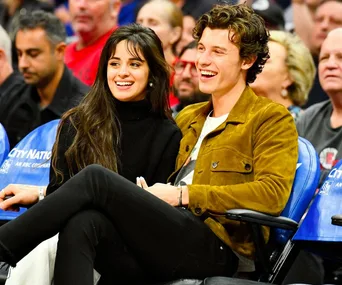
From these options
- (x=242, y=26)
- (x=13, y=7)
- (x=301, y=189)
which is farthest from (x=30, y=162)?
(x=13, y=7)

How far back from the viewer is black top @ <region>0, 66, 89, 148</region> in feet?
19.2

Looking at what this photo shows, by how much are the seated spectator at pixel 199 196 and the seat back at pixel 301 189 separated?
109 mm

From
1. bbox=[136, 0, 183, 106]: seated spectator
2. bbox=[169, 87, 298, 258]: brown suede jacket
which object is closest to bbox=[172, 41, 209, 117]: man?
bbox=[136, 0, 183, 106]: seated spectator

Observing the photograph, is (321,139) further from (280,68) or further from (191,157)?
(191,157)

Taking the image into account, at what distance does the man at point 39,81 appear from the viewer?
5895mm

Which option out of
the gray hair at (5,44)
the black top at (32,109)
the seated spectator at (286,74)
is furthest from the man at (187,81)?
the gray hair at (5,44)

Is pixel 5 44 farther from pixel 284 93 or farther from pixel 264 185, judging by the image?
pixel 264 185

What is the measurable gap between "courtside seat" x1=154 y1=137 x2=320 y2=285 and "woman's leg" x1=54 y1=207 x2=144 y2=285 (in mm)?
190

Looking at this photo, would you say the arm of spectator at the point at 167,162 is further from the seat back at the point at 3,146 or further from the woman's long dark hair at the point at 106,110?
the seat back at the point at 3,146

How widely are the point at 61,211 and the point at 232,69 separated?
3.32 ft

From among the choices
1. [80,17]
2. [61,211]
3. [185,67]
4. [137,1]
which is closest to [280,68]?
[185,67]

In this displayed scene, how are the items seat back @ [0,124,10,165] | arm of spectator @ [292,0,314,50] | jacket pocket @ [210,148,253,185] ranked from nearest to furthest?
jacket pocket @ [210,148,253,185], seat back @ [0,124,10,165], arm of spectator @ [292,0,314,50]

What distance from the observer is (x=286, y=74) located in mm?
5816

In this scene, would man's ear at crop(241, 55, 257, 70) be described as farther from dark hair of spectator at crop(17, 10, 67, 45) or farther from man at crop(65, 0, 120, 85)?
man at crop(65, 0, 120, 85)
